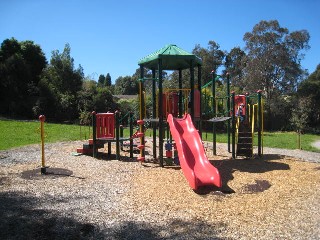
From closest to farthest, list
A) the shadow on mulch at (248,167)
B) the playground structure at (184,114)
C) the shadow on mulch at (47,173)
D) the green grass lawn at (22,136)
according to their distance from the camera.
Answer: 1. the shadow on mulch at (248,167)
2. the shadow on mulch at (47,173)
3. the playground structure at (184,114)
4. the green grass lawn at (22,136)

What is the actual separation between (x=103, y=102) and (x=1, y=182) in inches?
987

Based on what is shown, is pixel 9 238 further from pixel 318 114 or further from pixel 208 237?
pixel 318 114

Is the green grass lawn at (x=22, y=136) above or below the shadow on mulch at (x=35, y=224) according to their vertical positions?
above

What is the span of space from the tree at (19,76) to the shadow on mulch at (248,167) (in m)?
26.4

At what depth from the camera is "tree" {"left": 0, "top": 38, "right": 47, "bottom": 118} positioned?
108ft

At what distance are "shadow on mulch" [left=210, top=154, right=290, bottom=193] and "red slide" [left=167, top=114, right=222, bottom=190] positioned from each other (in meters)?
0.47

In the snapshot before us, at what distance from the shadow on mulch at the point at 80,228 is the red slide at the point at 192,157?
236 cm

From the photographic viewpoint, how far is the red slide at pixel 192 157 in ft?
26.0

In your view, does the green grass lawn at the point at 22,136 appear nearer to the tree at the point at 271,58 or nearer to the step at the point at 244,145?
the step at the point at 244,145

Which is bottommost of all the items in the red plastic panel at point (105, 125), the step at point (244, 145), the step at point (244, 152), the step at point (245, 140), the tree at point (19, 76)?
the step at point (244, 152)

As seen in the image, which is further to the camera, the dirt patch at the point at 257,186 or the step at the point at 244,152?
the step at the point at 244,152

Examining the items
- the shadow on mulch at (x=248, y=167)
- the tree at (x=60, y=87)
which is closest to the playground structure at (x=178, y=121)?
the shadow on mulch at (x=248, y=167)

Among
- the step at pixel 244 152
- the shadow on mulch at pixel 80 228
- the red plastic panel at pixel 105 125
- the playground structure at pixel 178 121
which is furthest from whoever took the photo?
the red plastic panel at pixel 105 125

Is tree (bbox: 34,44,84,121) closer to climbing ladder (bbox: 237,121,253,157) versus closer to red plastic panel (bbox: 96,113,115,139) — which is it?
red plastic panel (bbox: 96,113,115,139)
